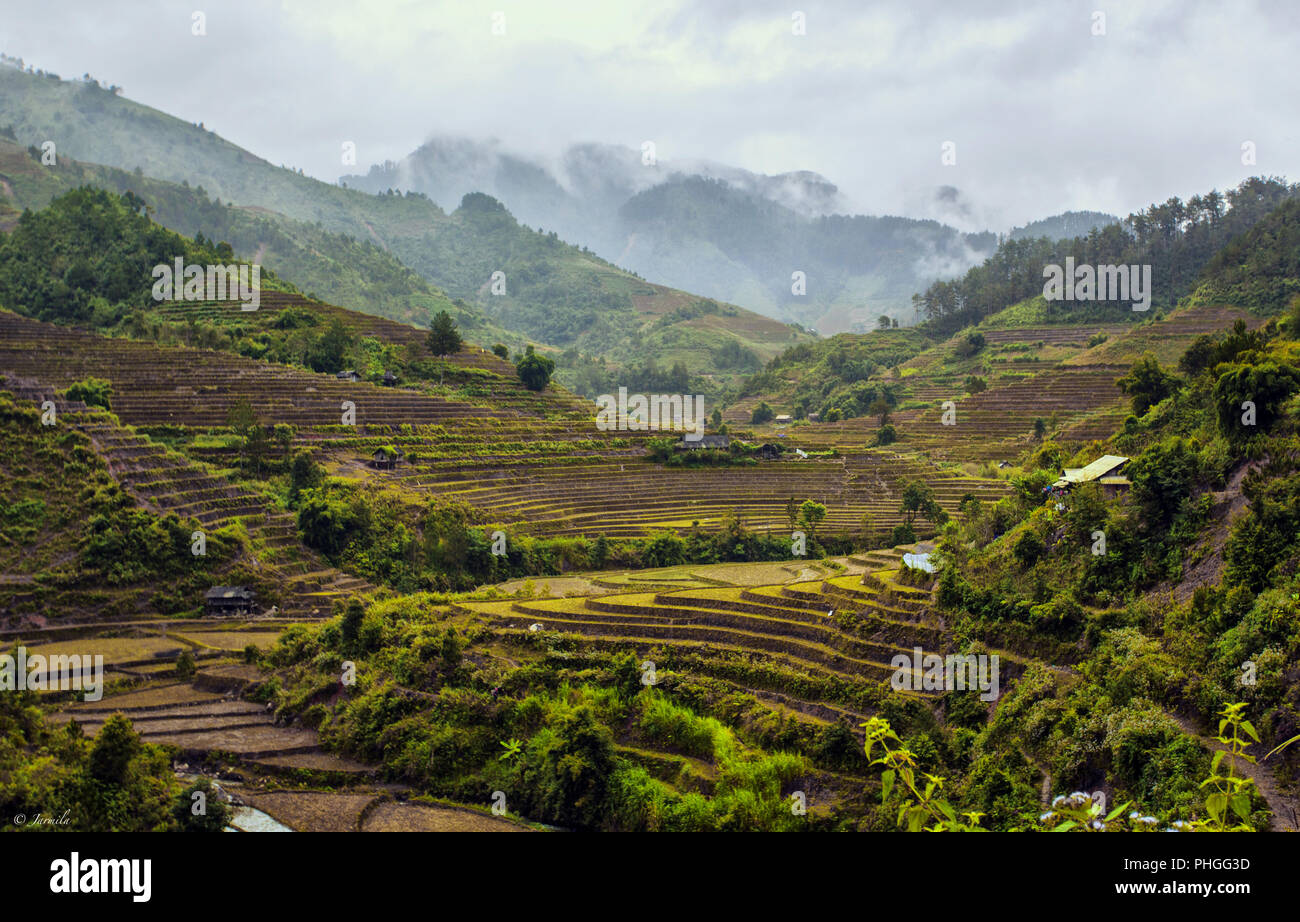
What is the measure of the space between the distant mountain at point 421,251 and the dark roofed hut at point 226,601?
8227cm

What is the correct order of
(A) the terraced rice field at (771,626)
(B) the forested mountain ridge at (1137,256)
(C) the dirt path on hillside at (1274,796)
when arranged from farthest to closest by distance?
1. (B) the forested mountain ridge at (1137,256)
2. (A) the terraced rice field at (771,626)
3. (C) the dirt path on hillside at (1274,796)

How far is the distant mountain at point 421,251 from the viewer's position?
128125 millimetres

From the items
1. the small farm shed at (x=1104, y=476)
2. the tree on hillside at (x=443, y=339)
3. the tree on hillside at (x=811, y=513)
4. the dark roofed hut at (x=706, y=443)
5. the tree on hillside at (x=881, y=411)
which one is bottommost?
the tree on hillside at (x=811, y=513)

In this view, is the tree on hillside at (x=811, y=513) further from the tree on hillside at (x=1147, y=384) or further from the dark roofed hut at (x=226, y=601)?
the dark roofed hut at (x=226, y=601)

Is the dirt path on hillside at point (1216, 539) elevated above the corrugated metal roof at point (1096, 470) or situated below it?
below

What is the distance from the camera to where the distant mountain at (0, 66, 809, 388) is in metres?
128

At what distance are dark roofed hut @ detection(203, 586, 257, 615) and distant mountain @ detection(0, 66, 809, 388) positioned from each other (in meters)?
82.3

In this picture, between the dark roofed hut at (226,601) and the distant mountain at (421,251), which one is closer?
the dark roofed hut at (226,601)

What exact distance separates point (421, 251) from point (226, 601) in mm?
169671

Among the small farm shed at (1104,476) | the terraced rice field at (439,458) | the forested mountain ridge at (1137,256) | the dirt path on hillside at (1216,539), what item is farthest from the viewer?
the forested mountain ridge at (1137,256)

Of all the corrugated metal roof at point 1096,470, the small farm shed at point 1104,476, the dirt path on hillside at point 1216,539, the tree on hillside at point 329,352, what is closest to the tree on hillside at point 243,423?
the tree on hillside at point 329,352
